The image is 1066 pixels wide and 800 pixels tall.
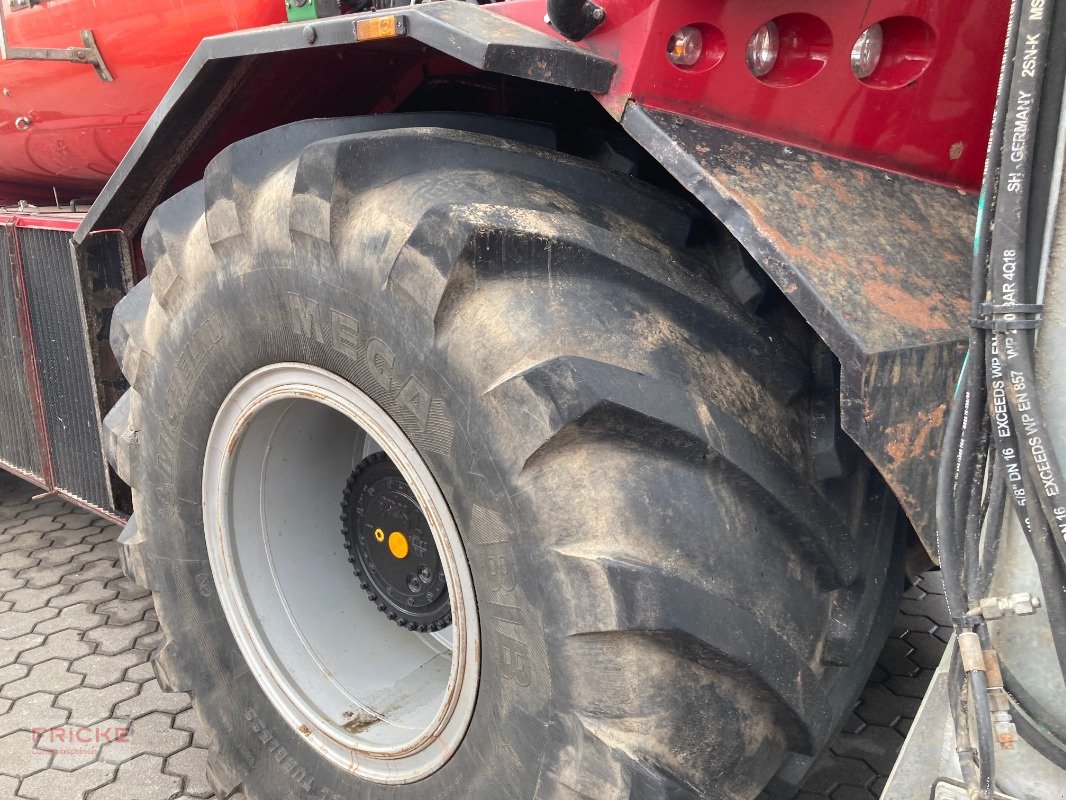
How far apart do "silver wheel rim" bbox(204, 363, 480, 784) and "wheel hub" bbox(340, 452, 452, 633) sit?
1.9 inches

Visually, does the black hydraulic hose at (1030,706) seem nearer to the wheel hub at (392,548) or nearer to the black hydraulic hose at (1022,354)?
the black hydraulic hose at (1022,354)

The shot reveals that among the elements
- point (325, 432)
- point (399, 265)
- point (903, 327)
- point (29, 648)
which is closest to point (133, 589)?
point (29, 648)

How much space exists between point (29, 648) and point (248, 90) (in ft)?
6.15

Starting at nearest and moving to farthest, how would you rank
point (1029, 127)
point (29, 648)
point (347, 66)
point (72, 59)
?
point (1029, 127) → point (347, 66) → point (72, 59) → point (29, 648)

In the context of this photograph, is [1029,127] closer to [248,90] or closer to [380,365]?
[380,365]

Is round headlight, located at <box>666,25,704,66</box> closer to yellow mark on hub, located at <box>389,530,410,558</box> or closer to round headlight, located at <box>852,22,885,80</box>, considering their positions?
round headlight, located at <box>852,22,885,80</box>

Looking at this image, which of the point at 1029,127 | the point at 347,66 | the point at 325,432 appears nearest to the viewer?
the point at 1029,127

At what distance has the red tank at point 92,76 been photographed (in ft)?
7.39

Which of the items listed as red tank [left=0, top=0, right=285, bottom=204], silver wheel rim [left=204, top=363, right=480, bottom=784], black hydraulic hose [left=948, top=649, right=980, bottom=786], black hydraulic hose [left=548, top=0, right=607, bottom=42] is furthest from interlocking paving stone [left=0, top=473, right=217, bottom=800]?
black hydraulic hose [left=548, top=0, right=607, bottom=42]

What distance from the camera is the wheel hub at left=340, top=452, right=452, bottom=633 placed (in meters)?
1.88

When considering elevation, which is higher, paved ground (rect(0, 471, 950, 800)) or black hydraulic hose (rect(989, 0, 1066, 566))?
black hydraulic hose (rect(989, 0, 1066, 566))

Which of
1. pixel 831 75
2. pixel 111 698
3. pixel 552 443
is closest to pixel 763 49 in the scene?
pixel 831 75

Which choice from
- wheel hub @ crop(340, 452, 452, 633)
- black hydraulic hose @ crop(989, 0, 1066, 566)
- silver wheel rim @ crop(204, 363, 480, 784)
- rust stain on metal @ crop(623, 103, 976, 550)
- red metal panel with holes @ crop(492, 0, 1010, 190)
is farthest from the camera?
wheel hub @ crop(340, 452, 452, 633)

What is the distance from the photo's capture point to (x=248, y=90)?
1782 mm
